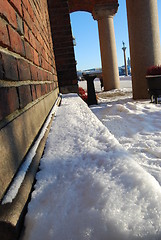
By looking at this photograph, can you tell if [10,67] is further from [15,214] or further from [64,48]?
[64,48]

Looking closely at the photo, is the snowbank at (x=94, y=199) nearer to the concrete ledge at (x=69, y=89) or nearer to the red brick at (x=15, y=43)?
the red brick at (x=15, y=43)

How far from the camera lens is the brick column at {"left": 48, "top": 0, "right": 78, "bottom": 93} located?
4901mm

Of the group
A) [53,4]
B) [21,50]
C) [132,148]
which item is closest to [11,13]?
[21,50]

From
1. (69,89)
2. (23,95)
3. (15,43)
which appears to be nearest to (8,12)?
(15,43)

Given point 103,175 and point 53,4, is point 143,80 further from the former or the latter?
point 103,175

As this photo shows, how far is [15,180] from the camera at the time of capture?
0.62 meters

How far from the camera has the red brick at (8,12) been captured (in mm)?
698

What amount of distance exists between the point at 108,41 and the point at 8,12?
1001 centimetres

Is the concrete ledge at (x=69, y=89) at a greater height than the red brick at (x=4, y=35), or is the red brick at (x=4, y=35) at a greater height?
the red brick at (x=4, y=35)

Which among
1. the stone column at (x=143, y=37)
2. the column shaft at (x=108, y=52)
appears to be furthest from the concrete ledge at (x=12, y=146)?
the column shaft at (x=108, y=52)

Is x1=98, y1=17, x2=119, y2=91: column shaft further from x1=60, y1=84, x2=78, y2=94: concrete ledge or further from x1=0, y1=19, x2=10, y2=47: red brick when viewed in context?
x1=0, y1=19, x2=10, y2=47: red brick

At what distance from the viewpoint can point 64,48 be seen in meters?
5.07

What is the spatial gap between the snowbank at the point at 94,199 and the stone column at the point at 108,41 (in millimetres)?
9781

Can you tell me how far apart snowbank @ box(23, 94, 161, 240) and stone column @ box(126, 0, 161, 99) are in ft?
17.6
